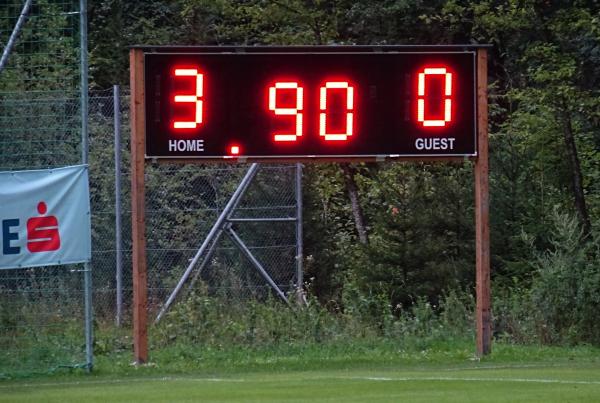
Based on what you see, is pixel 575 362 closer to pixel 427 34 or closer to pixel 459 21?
pixel 459 21

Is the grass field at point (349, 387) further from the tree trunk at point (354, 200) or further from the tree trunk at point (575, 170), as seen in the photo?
the tree trunk at point (354, 200)

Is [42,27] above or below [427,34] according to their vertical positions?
below

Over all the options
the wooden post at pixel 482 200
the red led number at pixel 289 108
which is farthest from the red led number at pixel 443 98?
the red led number at pixel 289 108

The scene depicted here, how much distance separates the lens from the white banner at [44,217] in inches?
585

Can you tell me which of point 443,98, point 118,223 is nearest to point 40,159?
point 118,223

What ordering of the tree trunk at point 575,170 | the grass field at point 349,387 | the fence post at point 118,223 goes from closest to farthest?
the grass field at point 349,387 < the fence post at point 118,223 < the tree trunk at point 575,170

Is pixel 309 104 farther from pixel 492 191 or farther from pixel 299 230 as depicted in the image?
pixel 492 191

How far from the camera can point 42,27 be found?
55.7 feet

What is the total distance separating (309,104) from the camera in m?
15.2

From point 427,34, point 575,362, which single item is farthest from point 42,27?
point 427,34

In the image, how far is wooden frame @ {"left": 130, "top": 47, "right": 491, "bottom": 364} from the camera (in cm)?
1506

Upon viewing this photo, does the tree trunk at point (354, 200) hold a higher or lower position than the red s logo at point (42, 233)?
higher

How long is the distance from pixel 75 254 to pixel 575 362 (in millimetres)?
6135

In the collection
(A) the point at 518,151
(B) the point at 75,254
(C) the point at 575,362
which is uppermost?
(A) the point at 518,151
